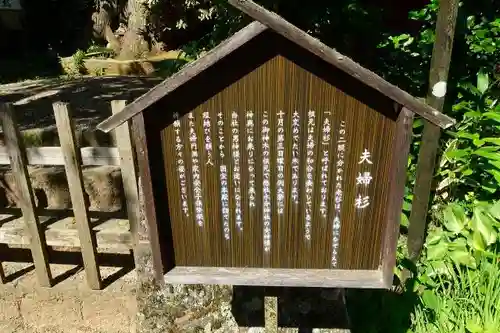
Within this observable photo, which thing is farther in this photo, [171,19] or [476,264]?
[171,19]

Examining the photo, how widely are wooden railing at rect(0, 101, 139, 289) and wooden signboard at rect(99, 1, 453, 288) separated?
1.00 m

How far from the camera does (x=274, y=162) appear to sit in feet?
5.55

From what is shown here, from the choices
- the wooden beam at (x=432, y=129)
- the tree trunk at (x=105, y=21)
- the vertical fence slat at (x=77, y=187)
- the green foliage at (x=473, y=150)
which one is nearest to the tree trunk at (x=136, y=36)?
the tree trunk at (x=105, y=21)

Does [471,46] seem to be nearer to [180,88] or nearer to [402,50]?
[402,50]

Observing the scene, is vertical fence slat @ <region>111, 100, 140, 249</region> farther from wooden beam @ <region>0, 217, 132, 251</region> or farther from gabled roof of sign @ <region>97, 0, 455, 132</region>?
gabled roof of sign @ <region>97, 0, 455, 132</region>

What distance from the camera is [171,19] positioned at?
416 inches

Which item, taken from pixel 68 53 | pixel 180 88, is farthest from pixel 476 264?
pixel 68 53

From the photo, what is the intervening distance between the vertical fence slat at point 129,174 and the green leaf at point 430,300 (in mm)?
1827

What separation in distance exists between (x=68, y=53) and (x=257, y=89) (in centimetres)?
1258

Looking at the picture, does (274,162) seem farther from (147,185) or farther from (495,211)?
(495,211)

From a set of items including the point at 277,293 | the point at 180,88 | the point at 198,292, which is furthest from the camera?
the point at 198,292

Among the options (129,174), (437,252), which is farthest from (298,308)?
(129,174)

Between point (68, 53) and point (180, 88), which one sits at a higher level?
point (180, 88)

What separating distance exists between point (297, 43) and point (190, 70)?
37 cm
